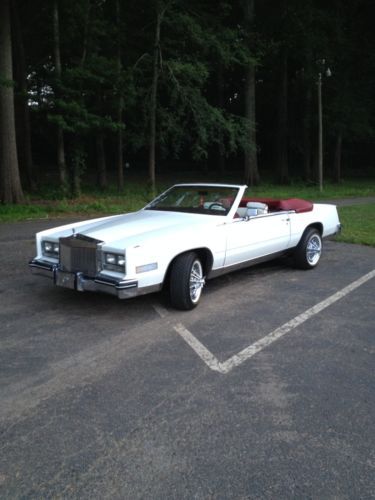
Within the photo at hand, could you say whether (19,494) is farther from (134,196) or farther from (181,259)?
(134,196)

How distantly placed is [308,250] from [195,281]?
2.59 meters

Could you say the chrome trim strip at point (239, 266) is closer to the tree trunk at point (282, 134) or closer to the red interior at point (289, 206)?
the red interior at point (289, 206)

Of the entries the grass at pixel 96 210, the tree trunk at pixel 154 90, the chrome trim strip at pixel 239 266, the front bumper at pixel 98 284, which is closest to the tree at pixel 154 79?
the tree trunk at pixel 154 90

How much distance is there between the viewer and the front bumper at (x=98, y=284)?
14.7 ft

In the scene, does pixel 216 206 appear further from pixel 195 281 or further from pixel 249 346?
pixel 249 346

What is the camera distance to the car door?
565 centimetres

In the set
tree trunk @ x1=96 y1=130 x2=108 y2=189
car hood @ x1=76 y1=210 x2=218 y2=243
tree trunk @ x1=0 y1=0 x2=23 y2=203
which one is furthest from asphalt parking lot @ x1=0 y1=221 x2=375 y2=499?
tree trunk @ x1=96 y1=130 x2=108 y2=189

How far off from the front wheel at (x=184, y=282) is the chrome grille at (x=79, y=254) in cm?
83

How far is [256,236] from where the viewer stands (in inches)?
237

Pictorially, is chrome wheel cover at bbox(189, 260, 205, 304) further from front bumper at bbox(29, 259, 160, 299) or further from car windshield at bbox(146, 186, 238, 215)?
car windshield at bbox(146, 186, 238, 215)

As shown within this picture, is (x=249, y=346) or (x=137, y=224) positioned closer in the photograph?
(x=249, y=346)

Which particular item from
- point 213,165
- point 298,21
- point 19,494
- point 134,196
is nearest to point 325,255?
point 19,494

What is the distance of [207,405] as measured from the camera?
312 centimetres

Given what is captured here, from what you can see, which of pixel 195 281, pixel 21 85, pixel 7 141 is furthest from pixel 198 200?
pixel 21 85
